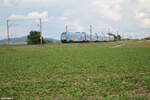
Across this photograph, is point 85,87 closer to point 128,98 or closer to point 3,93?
point 128,98

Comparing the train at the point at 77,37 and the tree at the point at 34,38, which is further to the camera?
the tree at the point at 34,38

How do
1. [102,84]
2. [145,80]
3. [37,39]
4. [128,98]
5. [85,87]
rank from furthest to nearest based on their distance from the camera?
[37,39] < [145,80] < [102,84] < [85,87] < [128,98]

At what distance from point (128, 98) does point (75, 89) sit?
71.9 inches

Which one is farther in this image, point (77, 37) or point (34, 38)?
point (34, 38)

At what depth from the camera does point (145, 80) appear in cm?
716

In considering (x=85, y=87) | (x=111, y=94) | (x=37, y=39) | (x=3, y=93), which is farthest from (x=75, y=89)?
(x=37, y=39)

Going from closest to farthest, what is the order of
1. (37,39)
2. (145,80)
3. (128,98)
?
(128,98)
(145,80)
(37,39)

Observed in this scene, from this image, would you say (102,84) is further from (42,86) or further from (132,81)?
(42,86)

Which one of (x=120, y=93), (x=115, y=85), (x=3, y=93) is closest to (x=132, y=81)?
(x=115, y=85)

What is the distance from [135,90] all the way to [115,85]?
2.79ft

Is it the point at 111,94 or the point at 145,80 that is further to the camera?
the point at 145,80

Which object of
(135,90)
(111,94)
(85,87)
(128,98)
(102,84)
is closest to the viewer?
(128,98)

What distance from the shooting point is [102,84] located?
6707 millimetres

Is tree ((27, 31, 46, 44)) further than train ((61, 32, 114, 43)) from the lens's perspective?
Yes
